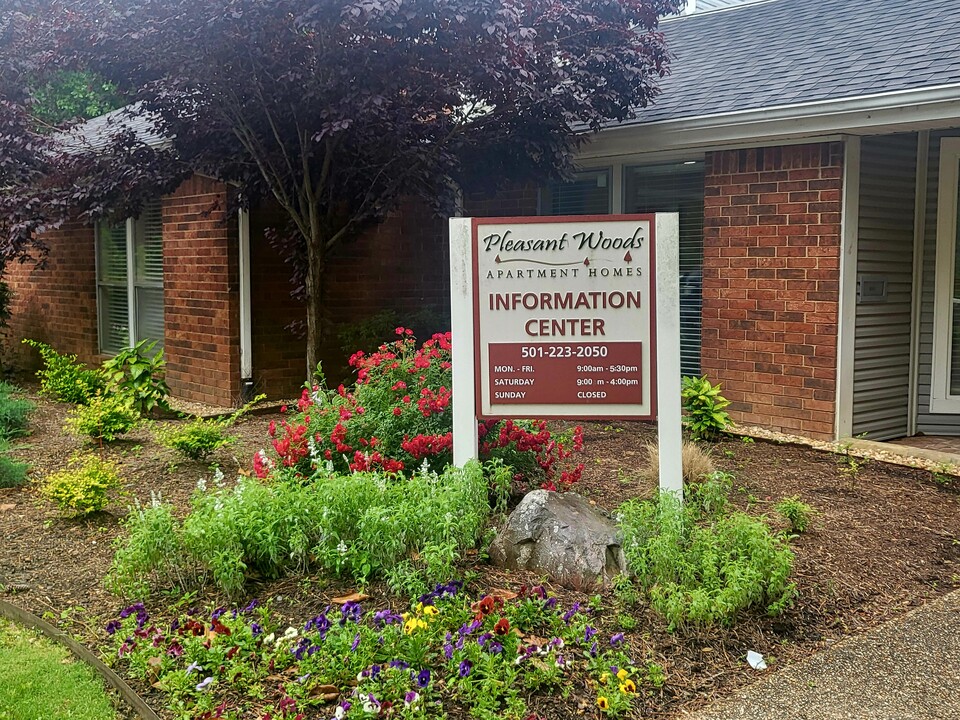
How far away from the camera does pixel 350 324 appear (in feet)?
36.2

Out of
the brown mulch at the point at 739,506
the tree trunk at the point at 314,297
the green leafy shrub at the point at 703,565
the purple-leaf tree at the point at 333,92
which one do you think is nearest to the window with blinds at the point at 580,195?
the purple-leaf tree at the point at 333,92

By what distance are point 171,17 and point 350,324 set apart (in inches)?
168

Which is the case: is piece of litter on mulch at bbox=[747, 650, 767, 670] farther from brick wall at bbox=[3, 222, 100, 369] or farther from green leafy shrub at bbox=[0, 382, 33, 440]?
brick wall at bbox=[3, 222, 100, 369]

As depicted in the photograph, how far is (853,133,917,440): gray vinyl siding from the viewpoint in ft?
26.4

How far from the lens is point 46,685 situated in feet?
12.9

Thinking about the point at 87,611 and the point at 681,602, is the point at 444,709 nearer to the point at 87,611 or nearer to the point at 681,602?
the point at 681,602

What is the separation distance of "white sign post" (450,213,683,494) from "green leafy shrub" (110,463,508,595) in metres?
0.62

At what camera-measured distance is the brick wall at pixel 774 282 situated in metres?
7.92

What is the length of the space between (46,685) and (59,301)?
36.3ft

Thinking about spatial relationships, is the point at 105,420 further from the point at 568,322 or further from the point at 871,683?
the point at 871,683

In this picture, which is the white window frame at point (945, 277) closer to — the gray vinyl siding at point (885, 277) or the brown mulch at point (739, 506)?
the gray vinyl siding at point (885, 277)

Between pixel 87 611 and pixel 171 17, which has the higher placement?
pixel 171 17

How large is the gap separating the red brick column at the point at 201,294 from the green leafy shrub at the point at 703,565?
6541 millimetres

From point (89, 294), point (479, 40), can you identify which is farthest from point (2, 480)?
point (89, 294)
